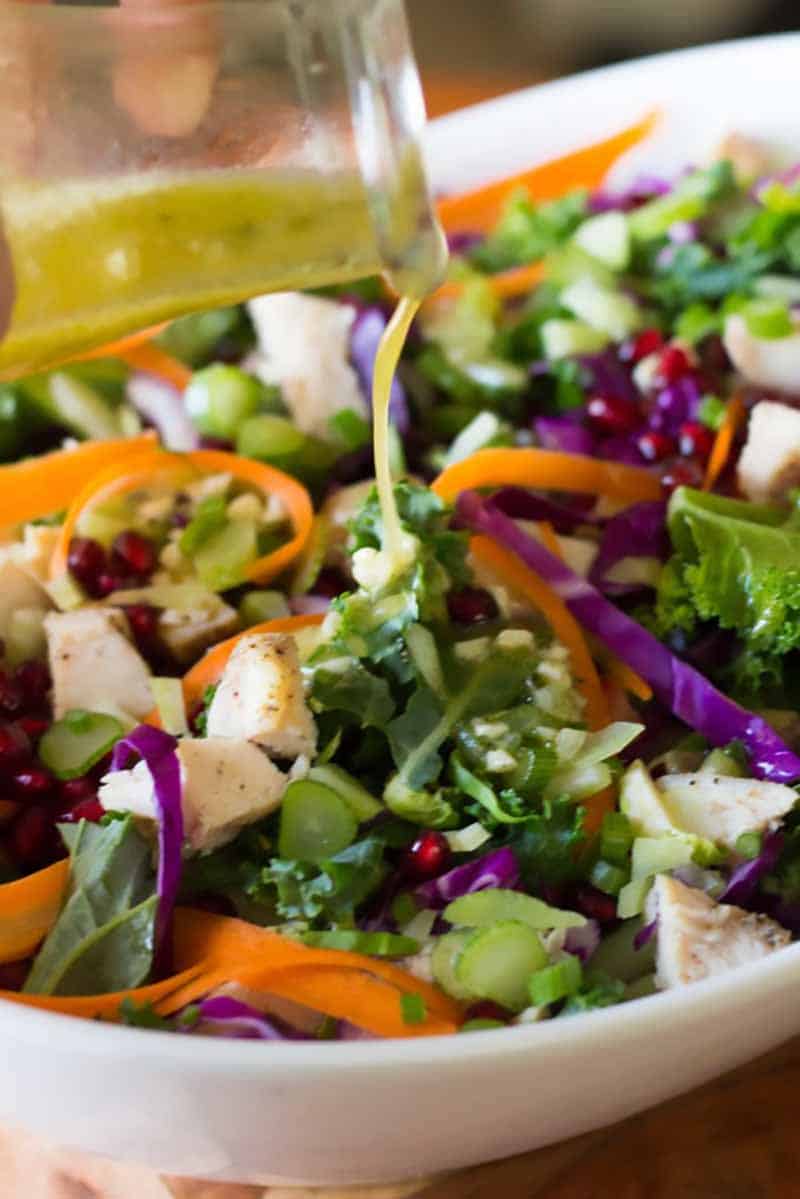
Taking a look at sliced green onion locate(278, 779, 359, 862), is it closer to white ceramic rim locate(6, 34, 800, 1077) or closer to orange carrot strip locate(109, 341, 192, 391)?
white ceramic rim locate(6, 34, 800, 1077)

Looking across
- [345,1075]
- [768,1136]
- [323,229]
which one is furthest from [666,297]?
Result: [345,1075]

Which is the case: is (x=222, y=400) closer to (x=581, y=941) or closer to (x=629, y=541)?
(x=629, y=541)

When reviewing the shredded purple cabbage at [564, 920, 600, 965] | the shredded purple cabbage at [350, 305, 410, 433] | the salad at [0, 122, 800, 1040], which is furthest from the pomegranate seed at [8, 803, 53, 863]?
the shredded purple cabbage at [350, 305, 410, 433]

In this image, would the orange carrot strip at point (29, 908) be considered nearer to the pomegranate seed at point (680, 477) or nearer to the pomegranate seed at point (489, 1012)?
the pomegranate seed at point (489, 1012)

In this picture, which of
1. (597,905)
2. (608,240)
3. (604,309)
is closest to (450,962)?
(597,905)

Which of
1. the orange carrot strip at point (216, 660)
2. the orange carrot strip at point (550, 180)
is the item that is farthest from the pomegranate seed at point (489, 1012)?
the orange carrot strip at point (550, 180)
